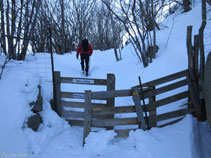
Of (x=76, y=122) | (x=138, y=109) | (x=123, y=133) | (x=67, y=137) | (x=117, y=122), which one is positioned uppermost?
(x=138, y=109)

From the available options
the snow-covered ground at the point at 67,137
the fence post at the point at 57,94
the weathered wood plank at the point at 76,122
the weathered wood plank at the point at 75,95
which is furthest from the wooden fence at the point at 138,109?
the fence post at the point at 57,94

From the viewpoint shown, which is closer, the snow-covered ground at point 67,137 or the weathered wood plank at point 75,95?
the snow-covered ground at point 67,137

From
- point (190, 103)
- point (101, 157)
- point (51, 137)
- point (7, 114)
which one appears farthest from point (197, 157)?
point (7, 114)

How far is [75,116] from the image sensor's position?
14.7 feet

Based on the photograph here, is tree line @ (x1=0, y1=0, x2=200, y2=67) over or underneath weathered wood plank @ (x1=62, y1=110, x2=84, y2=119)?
over

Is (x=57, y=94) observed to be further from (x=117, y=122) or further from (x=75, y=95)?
(x=117, y=122)

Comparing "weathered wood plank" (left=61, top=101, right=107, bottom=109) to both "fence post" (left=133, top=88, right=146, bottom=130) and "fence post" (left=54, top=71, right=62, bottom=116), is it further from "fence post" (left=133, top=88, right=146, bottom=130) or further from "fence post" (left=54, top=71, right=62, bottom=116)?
"fence post" (left=133, top=88, right=146, bottom=130)

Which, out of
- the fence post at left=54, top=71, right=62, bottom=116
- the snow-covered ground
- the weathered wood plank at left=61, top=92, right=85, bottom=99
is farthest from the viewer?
the fence post at left=54, top=71, right=62, bottom=116

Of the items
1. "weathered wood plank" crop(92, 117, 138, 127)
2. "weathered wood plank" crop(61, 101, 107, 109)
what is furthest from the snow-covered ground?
"weathered wood plank" crop(61, 101, 107, 109)

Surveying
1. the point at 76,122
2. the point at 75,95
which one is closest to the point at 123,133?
the point at 76,122

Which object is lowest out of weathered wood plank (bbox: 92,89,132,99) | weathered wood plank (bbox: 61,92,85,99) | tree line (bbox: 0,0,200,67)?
weathered wood plank (bbox: 61,92,85,99)

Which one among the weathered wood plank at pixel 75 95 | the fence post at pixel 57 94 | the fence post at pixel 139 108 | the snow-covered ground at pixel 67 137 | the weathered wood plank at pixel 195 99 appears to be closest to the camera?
the snow-covered ground at pixel 67 137

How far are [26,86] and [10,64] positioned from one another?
2.06 metres

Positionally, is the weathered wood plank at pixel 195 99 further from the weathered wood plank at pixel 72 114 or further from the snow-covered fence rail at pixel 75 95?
the weathered wood plank at pixel 72 114
